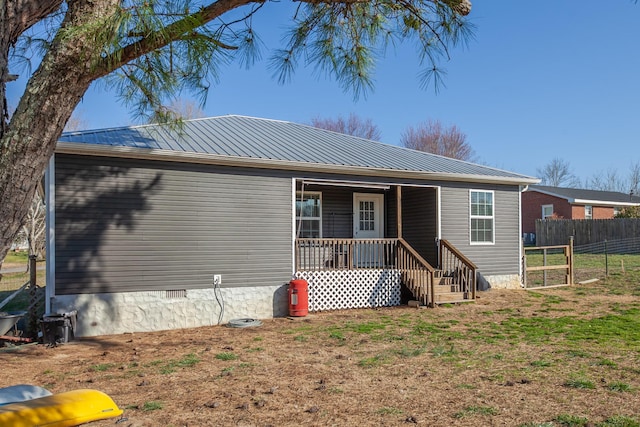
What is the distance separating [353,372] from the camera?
596 centimetres

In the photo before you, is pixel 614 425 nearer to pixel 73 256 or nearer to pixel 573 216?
pixel 73 256

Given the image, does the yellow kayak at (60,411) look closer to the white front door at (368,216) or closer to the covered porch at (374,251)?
the covered porch at (374,251)

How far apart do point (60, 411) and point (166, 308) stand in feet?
17.5

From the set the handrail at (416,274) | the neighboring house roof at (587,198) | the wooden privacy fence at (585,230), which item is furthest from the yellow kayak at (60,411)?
the neighboring house roof at (587,198)

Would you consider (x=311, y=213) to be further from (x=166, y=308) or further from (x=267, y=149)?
(x=166, y=308)

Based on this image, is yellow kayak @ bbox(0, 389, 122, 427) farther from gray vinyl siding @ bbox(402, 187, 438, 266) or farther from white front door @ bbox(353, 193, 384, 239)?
white front door @ bbox(353, 193, 384, 239)

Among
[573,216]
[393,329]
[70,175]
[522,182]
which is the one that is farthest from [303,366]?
[573,216]

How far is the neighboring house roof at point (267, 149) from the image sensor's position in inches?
361

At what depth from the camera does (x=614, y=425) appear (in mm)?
4051

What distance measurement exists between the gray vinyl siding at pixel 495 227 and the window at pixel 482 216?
0.48 feet

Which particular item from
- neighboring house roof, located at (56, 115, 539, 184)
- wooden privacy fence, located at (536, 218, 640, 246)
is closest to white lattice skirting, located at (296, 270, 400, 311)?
neighboring house roof, located at (56, 115, 539, 184)

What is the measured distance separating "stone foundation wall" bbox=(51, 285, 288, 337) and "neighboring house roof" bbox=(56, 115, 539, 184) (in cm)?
262

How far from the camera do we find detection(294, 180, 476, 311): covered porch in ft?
36.5

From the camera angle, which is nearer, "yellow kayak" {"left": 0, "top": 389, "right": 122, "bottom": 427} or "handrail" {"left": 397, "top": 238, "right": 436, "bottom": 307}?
"yellow kayak" {"left": 0, "top": 389, "right": 122, "bottom": 427}
